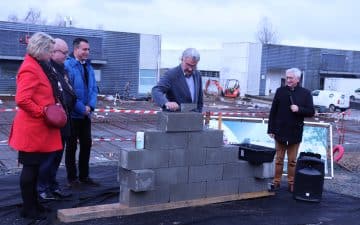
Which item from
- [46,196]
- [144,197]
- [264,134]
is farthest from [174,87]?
[264,134]

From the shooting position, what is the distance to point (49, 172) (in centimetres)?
597

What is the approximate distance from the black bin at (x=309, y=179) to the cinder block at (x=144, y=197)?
6.49ft

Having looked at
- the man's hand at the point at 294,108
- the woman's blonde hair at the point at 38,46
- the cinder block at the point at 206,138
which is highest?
the woman's blonde hair at the point at 38,46

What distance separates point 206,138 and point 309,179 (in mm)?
1634

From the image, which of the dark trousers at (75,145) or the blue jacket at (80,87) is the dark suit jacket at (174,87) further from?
the dark trousers at (75,145)

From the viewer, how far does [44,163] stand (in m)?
5.65

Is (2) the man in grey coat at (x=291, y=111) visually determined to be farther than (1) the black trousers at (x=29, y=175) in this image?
Yes

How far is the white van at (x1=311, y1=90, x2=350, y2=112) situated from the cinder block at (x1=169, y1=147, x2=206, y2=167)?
101 ft

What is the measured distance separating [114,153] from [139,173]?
19.2 ft

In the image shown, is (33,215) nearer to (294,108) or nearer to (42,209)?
(42,209)

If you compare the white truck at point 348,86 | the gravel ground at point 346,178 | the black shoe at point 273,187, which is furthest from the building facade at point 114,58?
the black shoe at point 273,187

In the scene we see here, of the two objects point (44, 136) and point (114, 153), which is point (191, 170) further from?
point (114, 153)

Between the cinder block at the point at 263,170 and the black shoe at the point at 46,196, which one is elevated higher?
the cinder block at the point at 263,170

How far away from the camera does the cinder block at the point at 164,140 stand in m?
5.92
